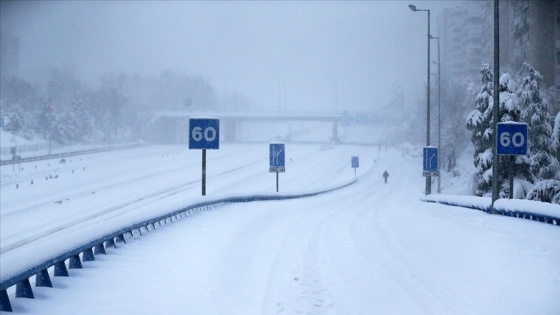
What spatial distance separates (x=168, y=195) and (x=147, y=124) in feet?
274

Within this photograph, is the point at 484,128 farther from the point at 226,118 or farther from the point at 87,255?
the point at 226,118

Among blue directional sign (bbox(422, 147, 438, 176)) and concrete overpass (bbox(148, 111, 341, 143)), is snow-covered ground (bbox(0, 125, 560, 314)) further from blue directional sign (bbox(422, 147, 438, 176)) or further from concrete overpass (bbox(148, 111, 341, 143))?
concrete overpass (bbox(148, 111, 341, 143))

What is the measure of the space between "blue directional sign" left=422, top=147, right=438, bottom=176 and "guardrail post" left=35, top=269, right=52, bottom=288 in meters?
27.1

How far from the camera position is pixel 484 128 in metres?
30.6

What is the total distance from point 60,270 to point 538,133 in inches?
1135

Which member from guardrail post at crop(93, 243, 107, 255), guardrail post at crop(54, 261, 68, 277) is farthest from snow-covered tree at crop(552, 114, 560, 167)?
guardrail post at crop(54, 261, 68, 277)

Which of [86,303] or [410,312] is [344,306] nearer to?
[410,312]

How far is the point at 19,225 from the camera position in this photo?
3195cm

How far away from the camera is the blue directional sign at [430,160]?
30.7m

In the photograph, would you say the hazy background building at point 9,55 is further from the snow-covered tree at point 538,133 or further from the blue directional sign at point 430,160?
the snow-covered tree at point 538,133

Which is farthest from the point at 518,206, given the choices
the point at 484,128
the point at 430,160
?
the point at 484,128

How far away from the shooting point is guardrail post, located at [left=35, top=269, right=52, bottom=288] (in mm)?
6809

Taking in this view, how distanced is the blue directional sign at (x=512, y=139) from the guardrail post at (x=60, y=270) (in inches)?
485

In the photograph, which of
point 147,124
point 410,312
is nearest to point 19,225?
point 410,312
